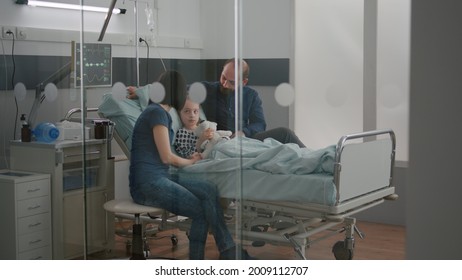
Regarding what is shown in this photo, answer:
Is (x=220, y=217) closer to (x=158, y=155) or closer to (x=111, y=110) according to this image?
(x=158, y=155)

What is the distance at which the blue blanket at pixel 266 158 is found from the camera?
9.86 ft

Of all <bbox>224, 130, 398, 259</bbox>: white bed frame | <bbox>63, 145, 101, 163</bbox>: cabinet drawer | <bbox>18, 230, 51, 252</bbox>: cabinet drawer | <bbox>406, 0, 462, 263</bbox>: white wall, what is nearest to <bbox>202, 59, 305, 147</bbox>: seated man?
<bbox>224, 130, 398, 259</bbox>: white bed frame

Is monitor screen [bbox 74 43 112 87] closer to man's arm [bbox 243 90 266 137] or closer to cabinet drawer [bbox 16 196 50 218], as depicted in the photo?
cabinet drawer [bbox 16 196 50 218]

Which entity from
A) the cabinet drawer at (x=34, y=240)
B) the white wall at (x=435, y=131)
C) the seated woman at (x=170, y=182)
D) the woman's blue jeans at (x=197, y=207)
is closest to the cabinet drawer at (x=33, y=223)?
the cabinet drawer at (x=34, y=240)

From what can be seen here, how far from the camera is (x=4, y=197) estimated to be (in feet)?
12.4

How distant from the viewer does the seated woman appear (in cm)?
319

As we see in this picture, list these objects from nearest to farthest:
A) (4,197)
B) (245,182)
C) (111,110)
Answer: (245,182)
(111,110)
(4,197)

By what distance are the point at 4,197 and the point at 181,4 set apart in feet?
4.75

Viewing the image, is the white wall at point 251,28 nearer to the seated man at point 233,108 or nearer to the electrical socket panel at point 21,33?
the seated man at point 233,108

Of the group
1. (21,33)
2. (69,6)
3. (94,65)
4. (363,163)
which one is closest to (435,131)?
(363,163)

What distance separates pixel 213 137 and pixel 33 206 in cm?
121

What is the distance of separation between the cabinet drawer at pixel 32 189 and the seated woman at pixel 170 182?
0.66 meters

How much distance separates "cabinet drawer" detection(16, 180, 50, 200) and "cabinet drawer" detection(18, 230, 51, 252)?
0.20 m

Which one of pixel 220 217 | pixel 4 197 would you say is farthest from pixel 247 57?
pixel 4 197
